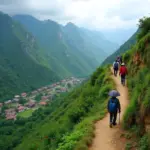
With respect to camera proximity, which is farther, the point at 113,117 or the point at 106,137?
the point at 113,117

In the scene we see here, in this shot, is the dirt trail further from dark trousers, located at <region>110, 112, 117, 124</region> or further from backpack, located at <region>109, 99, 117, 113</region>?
backpack, located at <region>109, 99, 117, 113</region>

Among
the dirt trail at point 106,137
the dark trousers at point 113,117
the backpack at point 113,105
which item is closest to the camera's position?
the dirt trail at point 106,137

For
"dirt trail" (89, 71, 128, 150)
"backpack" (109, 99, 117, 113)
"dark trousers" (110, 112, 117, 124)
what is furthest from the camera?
"dark trousers" (110, 112, 117, 124)

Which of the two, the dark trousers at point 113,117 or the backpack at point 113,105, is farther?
the dark trousers at point 113,117

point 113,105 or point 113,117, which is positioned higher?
point 113,105

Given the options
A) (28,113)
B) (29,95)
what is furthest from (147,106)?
(29,95)

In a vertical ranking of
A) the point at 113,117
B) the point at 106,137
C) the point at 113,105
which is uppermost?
the point at 113,105

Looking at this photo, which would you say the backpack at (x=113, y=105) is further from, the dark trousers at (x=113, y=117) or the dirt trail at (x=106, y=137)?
the dirt trail at (x=106, y=137)

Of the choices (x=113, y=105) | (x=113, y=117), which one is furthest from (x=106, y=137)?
(x=113, y=117)

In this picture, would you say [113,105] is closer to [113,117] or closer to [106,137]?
[113,117]

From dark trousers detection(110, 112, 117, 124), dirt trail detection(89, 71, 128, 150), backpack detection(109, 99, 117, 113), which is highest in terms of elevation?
backpack detection(109, 99, 117, 113)

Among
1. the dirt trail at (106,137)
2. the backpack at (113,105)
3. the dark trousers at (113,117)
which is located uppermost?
the backpack at (113,105)

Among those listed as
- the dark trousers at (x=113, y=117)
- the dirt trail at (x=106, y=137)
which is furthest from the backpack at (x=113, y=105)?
the dirt trail at (x=106, y=137)

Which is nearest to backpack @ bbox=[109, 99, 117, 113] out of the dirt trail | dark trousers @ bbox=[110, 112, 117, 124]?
dark trousers @ bbox=[110, 112, 117, 124]
